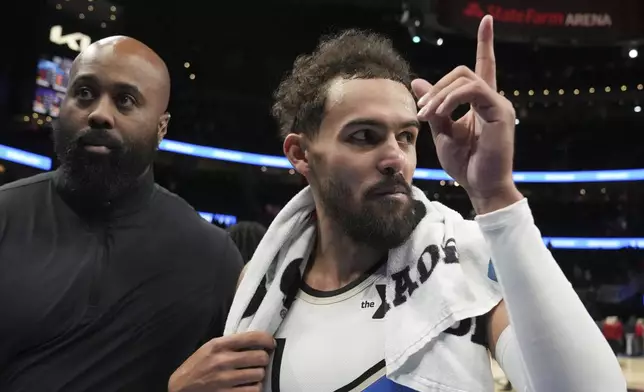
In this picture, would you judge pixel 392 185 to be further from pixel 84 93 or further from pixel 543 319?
pixel 84 93

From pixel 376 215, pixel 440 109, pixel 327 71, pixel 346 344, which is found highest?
pixel 327 71

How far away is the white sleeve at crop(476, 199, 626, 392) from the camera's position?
2.95 feet

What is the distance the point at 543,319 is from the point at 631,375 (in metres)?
5.50

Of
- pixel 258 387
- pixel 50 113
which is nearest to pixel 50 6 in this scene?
pixel 50 113

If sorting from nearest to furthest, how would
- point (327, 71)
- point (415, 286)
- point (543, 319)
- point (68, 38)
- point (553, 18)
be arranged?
1. point (543, 319)
2. point (415, 286)
3. point (327, 71)
4. point (553, 18)
5. point (68, 38)

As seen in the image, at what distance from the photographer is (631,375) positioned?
5.54 metres

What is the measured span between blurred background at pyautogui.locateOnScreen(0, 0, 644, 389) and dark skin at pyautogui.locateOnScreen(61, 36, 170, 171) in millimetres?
7354

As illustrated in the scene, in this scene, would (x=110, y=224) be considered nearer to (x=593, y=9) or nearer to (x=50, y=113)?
(x=593, y=9)

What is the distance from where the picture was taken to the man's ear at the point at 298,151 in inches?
58.3

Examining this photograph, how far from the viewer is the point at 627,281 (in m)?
12.0

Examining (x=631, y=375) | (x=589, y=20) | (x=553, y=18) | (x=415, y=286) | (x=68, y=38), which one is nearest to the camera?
(x=415, y=286)

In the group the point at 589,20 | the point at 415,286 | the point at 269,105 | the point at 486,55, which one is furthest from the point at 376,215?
the point at 269,105

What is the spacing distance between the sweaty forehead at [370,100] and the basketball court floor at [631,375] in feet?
7.51

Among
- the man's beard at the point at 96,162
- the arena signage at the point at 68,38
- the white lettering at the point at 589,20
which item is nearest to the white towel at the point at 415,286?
the man's beard at the point at 96,162
